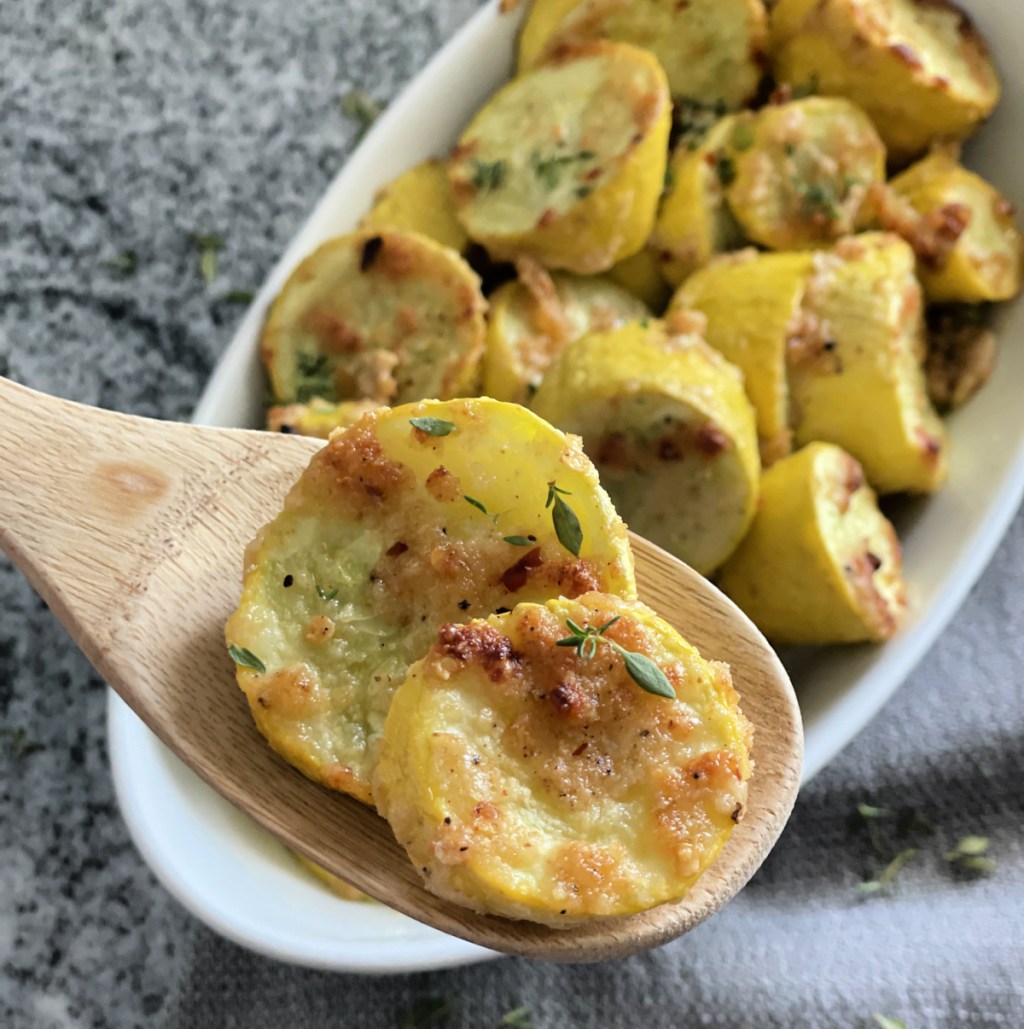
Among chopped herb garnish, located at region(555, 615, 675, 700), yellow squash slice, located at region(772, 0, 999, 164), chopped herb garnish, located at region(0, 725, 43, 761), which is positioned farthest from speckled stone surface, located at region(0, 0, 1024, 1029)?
chopped herb garnish, located at region(555, 615, 675, 700)

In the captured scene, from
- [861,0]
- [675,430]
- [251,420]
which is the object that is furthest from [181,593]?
[861,0]

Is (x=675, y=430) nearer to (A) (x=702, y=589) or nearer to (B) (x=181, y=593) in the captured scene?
(A) (x=702, y=589)

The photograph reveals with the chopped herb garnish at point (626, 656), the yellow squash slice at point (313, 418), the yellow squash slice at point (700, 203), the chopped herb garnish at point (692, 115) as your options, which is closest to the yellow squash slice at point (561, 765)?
the chopped herb garnish at point (626, 656)

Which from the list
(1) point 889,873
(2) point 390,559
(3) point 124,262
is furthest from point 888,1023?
(3) point 124,262

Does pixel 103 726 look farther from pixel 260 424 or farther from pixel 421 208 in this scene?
pixel 421 208

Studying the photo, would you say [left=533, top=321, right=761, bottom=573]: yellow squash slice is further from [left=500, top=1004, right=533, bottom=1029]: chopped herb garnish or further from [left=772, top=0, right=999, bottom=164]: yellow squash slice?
[left=500, top=1004, right=533, bottom=1029]: chopped herb garnish

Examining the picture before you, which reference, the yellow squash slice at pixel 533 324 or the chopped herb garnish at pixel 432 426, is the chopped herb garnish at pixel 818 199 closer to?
the yellow squash slice at pixel 533 324

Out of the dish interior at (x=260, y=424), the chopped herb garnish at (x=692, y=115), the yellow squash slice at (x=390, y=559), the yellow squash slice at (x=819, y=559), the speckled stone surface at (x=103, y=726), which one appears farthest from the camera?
the chopped herb garnish at (x=692, y=115)
